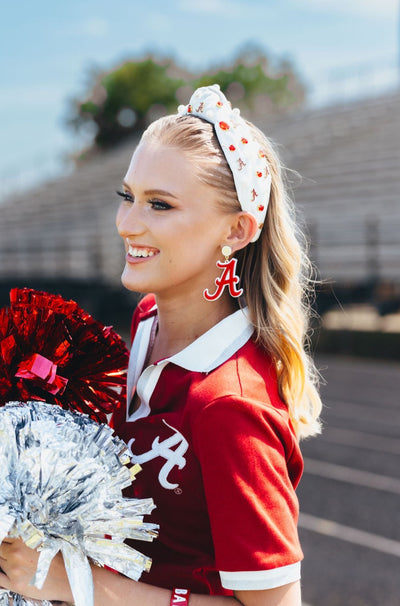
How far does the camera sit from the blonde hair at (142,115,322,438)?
4.28 feet

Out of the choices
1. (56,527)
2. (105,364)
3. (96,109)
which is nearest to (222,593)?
(56,527)

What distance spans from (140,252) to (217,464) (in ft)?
1.47

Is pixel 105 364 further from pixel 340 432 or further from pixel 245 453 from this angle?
pixel 340 432

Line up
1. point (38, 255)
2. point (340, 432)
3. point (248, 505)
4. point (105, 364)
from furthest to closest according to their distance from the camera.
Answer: point (38, 255) → point (340, 432) → point (105, 364) → point (248, 505)

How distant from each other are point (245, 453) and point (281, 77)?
4406cm

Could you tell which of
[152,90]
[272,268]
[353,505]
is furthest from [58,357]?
[152,90]

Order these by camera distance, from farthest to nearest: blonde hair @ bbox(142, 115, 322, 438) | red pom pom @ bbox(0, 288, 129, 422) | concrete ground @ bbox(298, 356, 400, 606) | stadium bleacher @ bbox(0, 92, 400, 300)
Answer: stadium bleacher @ bbox(0, 92, 400, 300) < concrete ground @ bbox(298, 356, 400, 606) < blonde hair @ bbox(142, 115, 322, 438) < red pom pom @ bbox(0, 288, 129, 422)

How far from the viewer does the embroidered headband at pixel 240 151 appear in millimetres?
1315

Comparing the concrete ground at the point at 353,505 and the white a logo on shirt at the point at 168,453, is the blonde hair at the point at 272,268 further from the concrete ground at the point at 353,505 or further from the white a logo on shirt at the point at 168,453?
the concrete ground at the point at 353,505

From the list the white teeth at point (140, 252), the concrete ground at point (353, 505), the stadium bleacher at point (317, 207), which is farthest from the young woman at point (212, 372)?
the stadium bleacher at point (317, 207)

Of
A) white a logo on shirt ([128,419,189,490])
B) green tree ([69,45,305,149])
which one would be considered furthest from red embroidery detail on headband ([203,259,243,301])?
green tree ([69,45,305,149])

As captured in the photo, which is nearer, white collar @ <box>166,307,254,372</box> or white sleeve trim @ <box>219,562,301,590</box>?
white sleeve trim @ <box>219,562,301,590</box>

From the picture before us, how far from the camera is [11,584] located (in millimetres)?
1081

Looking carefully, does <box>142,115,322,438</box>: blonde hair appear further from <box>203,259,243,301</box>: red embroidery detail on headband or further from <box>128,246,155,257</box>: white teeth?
<box>128,246,155,257</box>: white teeth
